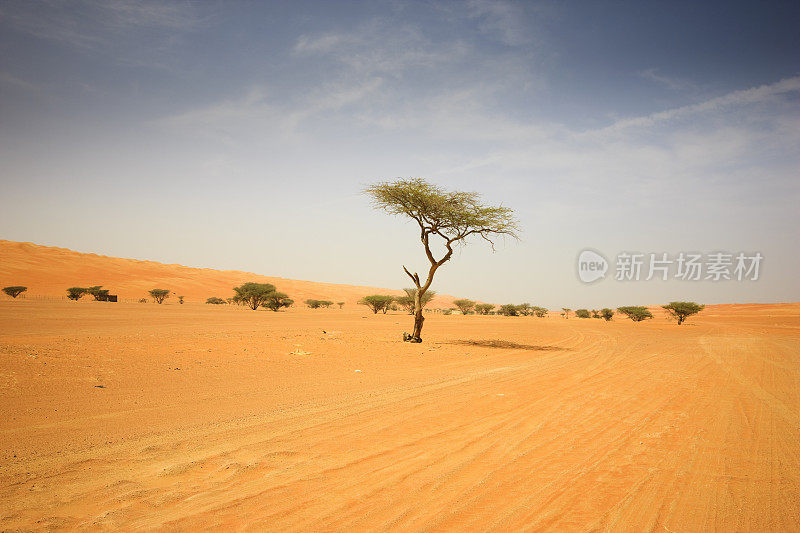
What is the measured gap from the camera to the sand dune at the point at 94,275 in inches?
2056

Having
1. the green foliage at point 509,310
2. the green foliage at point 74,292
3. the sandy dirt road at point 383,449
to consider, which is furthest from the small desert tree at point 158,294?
the green foliage at point 509,310

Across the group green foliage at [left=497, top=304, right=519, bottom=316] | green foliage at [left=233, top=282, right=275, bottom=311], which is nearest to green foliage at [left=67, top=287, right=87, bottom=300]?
green foliage at [left=233, top=282, right=275, bottom=311]

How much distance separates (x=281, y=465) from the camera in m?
4.11

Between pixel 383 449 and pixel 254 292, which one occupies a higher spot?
pixel 383 449

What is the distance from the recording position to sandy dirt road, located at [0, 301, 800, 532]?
320 centimetres

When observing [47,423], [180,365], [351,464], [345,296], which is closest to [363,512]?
[351,464]

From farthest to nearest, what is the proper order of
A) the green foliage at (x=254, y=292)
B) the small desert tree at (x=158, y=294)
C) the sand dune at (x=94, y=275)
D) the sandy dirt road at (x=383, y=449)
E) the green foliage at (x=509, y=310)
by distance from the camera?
the green foliage at (x=509, y=310), the sand dune at (x=94, y=275), the small desert tree at (x=158, y=294), the green foliage at (x=254, y=292), the sandy dirt road at (x=383, y=449)

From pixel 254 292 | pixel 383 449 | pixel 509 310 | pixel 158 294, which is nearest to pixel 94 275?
pixel 158 294

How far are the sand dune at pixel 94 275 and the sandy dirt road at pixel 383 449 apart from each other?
53806mm

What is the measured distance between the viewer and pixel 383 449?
15.1 ft

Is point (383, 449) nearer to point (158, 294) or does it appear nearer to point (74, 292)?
point (74, 292)

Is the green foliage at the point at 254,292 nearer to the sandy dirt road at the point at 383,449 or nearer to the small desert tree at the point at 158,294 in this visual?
the small desert tree at the point at 158,294

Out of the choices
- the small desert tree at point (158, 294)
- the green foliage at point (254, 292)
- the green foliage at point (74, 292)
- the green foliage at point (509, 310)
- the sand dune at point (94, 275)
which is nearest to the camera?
the green foliage at point (74, 292)

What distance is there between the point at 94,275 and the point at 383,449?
3025 inches
